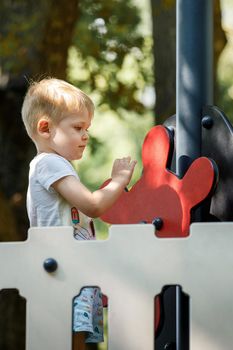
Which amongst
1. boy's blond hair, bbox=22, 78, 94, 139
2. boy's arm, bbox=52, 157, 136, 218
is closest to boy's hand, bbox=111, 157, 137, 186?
boy's arm, bbox=52, 157, 136, 218

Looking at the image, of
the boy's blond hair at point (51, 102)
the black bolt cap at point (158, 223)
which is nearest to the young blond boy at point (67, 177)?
the boy's blond hair at point (51, 102)

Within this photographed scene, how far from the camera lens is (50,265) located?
3.03 m

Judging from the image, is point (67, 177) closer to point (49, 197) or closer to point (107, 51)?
point (49, 197)

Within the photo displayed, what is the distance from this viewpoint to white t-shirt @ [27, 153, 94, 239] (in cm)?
339

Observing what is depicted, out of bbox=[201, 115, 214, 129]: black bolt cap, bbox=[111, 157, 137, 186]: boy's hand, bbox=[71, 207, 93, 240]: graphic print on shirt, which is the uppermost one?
bbox=[201, 115, 214, 129]: black bolt cap

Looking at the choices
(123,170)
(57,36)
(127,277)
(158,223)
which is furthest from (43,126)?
(57,36)

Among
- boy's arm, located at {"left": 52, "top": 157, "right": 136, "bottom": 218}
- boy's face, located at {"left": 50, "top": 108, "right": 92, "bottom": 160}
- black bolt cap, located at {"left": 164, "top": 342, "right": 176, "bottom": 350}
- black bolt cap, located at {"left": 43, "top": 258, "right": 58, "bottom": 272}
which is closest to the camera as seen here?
black bolt cap, located at {"left": 43, "top": 258, "right": 58, "bottom": 272}

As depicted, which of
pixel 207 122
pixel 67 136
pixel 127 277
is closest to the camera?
pixel 127 277

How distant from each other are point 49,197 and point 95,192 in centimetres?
21

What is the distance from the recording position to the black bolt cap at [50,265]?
3031 mm

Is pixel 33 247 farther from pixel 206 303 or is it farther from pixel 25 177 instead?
pixel 25 177

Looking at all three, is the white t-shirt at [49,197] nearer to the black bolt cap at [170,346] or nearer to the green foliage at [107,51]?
the black bolt cap at [170,346]

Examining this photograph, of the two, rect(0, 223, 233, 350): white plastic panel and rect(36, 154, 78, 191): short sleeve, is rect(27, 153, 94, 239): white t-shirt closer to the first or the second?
rect(36, 154, 78, 191): short sleeve

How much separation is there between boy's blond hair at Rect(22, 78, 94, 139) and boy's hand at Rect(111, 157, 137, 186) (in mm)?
294
